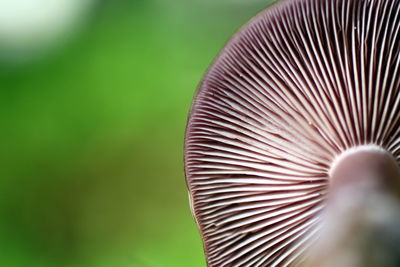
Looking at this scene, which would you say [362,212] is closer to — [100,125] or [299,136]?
[299,136]

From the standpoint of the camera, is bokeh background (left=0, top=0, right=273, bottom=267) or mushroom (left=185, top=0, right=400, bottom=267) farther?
bokeh background (left=0, top=0, right=273, bottom=267)

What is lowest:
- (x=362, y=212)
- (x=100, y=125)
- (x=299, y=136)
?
(x=362, y=212)

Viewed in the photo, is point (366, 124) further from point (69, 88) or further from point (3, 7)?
point (3, 7)

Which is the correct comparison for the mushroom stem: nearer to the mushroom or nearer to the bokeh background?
the mushroom

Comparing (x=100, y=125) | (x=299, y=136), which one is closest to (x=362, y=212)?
(x=299, y=136)

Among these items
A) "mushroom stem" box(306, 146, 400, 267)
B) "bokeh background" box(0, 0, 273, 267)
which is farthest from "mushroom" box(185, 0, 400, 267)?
"bokeh background" box(0, 0, 273, 267)

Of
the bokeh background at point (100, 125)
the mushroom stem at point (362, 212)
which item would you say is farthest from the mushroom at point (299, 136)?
the bokeh background at point (100, 125)

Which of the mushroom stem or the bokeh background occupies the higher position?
the bokeh background

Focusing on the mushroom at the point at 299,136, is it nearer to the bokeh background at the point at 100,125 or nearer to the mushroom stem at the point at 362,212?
the mushroom stem at the point at 362,212
